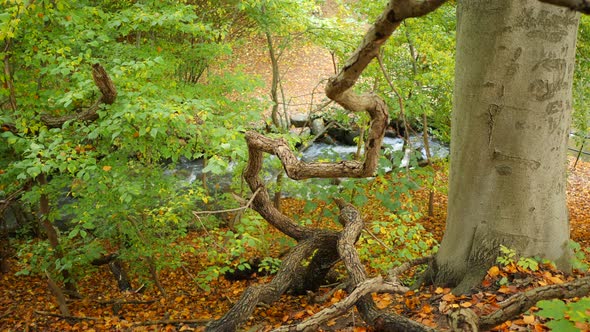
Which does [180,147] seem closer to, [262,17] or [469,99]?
[469,99]

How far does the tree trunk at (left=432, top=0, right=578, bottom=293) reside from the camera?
3.04 metres

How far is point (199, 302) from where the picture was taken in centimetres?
657

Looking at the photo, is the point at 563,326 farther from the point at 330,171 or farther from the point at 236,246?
the point at 236,246

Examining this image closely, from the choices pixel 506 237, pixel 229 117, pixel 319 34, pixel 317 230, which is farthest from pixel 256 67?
pixel 506 237

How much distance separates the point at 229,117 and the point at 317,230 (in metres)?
1.88

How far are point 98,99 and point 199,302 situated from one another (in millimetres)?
3197

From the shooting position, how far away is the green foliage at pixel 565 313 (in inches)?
81.3

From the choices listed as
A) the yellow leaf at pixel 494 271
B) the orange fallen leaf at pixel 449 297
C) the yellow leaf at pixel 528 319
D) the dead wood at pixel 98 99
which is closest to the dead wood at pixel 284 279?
the orange fallen leaf at pixel 449 297

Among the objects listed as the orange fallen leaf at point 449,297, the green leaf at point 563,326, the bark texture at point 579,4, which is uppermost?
the bark texture at point 579,4

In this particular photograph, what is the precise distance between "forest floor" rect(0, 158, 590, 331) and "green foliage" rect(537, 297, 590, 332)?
0.14m

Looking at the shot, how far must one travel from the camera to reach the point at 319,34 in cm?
932

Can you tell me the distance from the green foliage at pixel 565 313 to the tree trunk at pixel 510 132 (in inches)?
49.2

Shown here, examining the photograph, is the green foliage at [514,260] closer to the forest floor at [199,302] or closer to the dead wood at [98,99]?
the forest floor at [199,302]

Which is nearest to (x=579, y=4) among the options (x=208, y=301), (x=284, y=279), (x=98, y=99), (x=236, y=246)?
(x=284, y=279)
